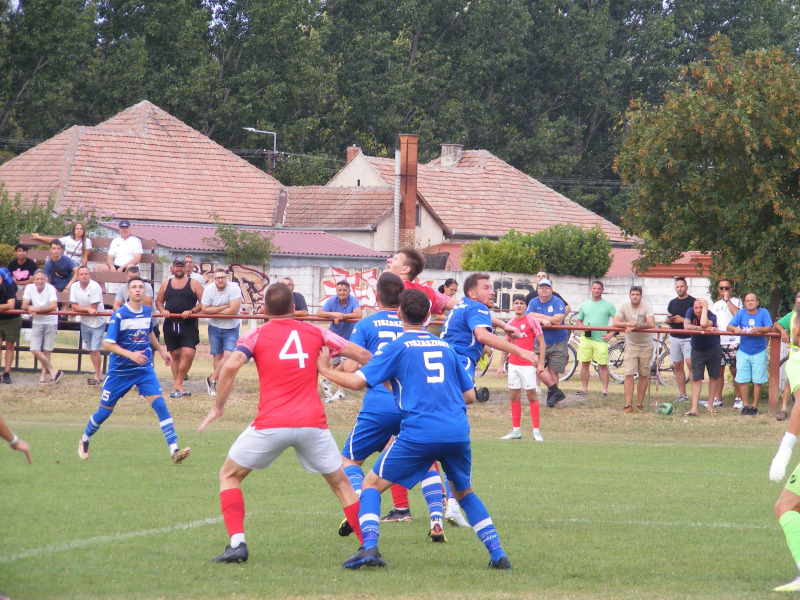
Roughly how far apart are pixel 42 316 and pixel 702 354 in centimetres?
1152

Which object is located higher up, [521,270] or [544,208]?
[544,208]

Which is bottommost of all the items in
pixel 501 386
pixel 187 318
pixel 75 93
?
pixel 501 386

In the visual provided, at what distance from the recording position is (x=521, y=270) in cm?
3194

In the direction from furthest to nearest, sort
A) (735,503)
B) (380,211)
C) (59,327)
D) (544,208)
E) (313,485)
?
(544,208), (380,211), (59,327), (313,485), (735,503)

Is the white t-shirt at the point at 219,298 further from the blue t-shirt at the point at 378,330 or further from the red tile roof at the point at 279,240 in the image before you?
the red tile roof at the point at 279,240

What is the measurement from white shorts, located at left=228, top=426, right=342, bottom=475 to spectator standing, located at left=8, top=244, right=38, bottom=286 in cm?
1402

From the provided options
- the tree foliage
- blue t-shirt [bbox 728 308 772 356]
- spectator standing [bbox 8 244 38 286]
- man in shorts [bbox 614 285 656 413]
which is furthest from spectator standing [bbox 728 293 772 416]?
the tree foliage

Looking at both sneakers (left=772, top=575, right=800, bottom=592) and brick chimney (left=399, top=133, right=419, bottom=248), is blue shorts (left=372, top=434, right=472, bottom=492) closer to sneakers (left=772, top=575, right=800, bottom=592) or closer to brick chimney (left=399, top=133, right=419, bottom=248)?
sneakers (left=772, top=575, right=800, bottom=592)

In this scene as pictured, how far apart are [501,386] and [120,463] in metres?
10.6

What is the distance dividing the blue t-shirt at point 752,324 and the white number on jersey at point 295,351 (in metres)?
11.9

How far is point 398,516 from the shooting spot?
8578 millimetres

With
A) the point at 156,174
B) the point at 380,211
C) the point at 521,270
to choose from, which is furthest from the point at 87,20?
the point at 521,270

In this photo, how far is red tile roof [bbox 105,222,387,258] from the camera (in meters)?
36.4

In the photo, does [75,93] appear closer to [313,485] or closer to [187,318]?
[187,318]
